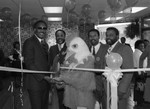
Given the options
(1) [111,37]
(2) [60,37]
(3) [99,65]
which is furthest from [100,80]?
(2) [60,37]

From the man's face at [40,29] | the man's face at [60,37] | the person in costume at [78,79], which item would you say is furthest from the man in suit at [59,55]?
the man's face at [40,29]

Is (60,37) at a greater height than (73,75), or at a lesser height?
greater

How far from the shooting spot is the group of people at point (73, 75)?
279 cm

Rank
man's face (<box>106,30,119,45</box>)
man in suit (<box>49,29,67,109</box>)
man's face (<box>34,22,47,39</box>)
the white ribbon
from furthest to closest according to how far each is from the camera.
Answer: man in suit (<box>49,29,67,109</box>) < man's face (<box>34,22,47,39</box>) < man's face (<box>106,30,119,45</box>) < the white ribbon

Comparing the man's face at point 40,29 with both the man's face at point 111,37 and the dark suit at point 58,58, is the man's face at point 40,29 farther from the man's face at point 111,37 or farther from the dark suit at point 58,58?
the man's face at point 111,37

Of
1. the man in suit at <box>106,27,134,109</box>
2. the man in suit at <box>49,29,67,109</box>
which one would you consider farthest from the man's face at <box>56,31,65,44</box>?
the man in suit at <box>106,27,134,109</box>

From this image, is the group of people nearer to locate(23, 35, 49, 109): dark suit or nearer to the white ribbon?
locate(23, 35, 49, 109): dark suit

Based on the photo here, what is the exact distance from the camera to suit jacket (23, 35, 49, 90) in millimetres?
3084

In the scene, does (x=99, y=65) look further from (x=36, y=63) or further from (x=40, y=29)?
(x=40, y=29)

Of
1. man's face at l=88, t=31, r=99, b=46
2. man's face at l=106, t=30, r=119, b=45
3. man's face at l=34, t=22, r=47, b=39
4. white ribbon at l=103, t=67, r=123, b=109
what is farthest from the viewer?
man's face at l=88, t=31, r=99, b=46

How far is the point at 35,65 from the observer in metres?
3.13

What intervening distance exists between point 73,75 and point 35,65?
601 mm

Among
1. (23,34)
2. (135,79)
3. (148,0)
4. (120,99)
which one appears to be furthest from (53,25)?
(120,99)

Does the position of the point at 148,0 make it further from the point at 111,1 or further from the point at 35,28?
the point at 35,28
